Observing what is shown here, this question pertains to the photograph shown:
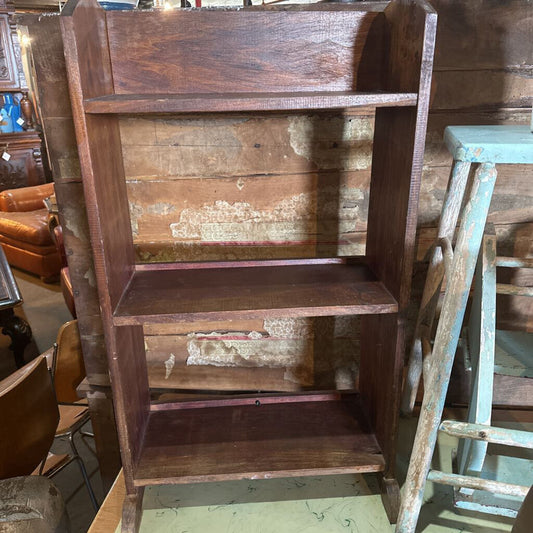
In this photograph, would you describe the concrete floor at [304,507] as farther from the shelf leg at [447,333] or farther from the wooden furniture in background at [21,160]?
the wooden furniture in background at [21,160]

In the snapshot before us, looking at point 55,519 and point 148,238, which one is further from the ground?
point 148,238

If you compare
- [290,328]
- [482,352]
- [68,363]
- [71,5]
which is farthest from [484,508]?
[68,363]

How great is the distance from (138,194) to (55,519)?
106cm

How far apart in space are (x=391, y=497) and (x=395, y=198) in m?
0.84

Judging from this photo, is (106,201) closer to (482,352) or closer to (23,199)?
(482,352)

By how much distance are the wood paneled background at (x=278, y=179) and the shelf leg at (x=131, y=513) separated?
0.52 metres

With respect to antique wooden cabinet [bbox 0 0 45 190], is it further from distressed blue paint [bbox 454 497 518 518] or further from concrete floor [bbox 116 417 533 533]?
distressed blue paint [bbox 454 497 518 518]

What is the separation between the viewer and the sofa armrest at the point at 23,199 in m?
5.74

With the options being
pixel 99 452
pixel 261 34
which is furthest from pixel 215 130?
pixel 99 452

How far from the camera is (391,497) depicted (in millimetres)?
1418

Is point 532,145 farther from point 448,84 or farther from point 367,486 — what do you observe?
point 367,486

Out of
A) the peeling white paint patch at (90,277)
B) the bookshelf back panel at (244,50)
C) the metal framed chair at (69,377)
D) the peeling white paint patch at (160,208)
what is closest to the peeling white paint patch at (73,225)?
the peeling white paint patch at (90,277)

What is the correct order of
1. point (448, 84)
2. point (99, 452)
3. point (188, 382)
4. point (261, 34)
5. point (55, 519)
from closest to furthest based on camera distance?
point (261, 34) → point (448, 84) → point (55, 519) → point (188, 382) → point (99, 452)

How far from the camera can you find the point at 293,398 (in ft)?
5.45
